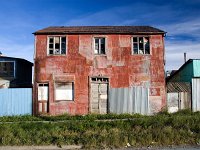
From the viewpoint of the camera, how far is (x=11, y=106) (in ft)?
79.7

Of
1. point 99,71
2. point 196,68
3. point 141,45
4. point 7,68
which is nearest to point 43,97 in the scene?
point 99,71

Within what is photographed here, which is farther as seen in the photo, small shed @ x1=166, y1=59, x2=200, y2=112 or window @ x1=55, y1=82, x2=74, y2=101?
window @ x1=55, y1=82, x2=74, y2=101

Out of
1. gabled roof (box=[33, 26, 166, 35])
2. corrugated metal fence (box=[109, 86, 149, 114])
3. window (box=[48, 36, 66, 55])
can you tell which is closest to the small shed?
corrugated metal fence (box=[109, 86, 149, 114])

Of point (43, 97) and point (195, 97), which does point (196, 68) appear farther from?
point (43, 97)

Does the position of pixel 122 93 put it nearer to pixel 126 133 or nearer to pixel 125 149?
pixel 126 133

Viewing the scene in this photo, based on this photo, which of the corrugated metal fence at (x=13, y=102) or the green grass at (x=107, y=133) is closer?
the green grass at (x=107, y=133)

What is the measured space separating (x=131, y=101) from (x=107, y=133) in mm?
8687

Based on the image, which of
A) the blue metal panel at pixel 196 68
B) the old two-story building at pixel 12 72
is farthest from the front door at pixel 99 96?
the old two-story building at pixel 12 72

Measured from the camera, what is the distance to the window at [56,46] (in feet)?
84.3

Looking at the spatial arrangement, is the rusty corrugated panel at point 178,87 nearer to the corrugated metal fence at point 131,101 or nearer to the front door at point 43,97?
the corrugated metal fence at point 131,101

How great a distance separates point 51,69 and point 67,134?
32.7 ft

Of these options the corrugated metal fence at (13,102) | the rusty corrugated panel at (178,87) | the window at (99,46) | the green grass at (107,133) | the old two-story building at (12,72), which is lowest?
the green grass at (107,133)

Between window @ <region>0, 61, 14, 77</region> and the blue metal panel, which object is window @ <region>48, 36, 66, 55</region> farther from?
the blue metal panel

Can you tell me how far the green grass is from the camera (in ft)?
49.5
